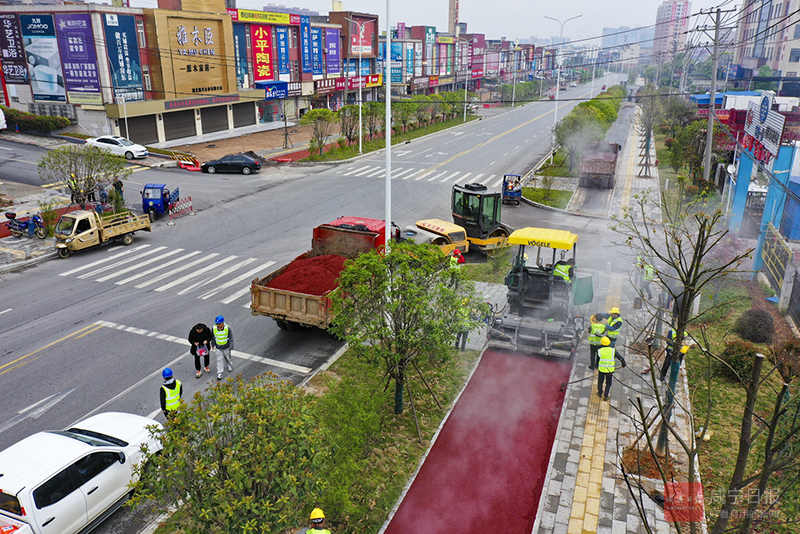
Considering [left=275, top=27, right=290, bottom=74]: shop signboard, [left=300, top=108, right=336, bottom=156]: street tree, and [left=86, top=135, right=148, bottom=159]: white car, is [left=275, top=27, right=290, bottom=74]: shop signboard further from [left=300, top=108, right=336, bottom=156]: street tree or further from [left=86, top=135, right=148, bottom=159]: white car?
[left=86, top=135, right=148, bottom=159]: white car

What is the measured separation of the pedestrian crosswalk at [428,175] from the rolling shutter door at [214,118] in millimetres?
18534

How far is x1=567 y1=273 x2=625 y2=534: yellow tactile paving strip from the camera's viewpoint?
876 cm

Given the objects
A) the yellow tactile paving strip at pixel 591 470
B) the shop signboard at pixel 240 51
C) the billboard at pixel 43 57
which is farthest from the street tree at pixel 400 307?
the shop signboard at pixel 240 51

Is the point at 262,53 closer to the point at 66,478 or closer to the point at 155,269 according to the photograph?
the point at 155,269

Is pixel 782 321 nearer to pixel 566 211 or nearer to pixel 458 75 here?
pixel 566 211

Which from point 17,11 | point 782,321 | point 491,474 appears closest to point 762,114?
point 782,321

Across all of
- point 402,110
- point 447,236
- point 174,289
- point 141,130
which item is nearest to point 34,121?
point 141,130

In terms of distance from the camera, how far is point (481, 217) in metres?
22.2

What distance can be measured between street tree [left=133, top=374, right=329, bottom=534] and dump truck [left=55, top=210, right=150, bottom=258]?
17.9 metres

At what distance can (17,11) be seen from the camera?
4269cm

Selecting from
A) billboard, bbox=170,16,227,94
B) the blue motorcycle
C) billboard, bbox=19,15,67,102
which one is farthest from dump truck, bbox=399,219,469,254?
billboard, bbox=19,15,67,102

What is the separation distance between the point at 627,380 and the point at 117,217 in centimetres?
1992

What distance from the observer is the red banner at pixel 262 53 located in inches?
2170

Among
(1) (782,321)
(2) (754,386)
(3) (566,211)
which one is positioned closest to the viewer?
(2) (754,386)
